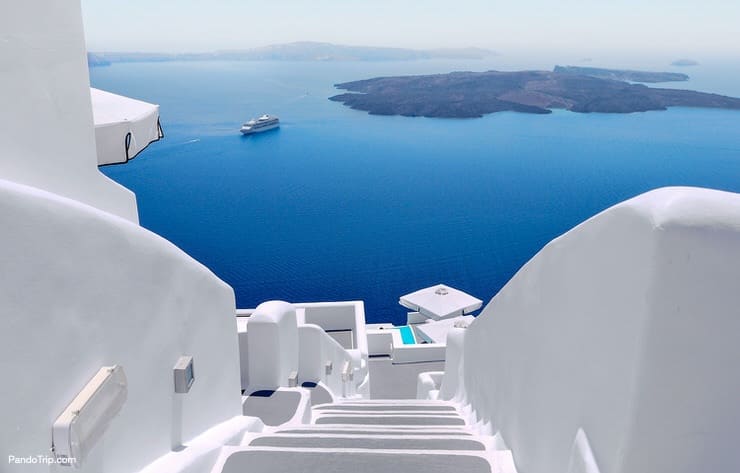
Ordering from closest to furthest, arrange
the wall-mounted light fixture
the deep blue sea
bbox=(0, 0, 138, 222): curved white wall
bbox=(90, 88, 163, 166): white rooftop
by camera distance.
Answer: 1. bbox=(0, 0, 138, 222): curved white wall
2. the wall-mounted light fixture
3. bbox=(90, 88, 163, 166): white rooftop
4. the deep blue sea

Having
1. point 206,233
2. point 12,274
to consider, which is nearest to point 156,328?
point 12,274

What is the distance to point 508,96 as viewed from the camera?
105000 millimetres

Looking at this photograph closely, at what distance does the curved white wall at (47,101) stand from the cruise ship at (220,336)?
0.01m

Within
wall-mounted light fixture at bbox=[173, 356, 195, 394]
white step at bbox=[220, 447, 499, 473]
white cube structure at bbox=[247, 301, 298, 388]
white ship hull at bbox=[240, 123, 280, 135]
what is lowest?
white ship hull at bbox=[240, 123, 280, 135]

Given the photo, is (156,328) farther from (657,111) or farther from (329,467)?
(657,111)

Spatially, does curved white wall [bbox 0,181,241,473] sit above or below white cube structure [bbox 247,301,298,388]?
above

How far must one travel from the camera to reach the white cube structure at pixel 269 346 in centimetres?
693

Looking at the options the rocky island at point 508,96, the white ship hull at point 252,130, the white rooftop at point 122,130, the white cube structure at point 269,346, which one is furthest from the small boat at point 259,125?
the white rooftop at point 122,130

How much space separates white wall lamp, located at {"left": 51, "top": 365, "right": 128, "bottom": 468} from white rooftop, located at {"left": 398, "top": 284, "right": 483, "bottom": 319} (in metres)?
18.1

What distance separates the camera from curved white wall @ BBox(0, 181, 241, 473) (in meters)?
1.53

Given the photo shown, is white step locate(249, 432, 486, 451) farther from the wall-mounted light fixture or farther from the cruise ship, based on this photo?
the wall-mounted light fixture

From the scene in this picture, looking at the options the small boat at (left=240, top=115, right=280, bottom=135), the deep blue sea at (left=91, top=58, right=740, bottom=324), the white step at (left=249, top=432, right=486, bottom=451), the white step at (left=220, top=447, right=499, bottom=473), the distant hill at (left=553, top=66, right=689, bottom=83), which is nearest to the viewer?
the white step at (left=220, top=447, right=499, bottom=473)

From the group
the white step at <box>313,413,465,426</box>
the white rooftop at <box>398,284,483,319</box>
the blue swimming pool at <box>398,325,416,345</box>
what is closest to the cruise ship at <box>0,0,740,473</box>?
the white step at <box>313,413,465,426</box>

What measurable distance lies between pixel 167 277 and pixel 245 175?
53.4 metres
